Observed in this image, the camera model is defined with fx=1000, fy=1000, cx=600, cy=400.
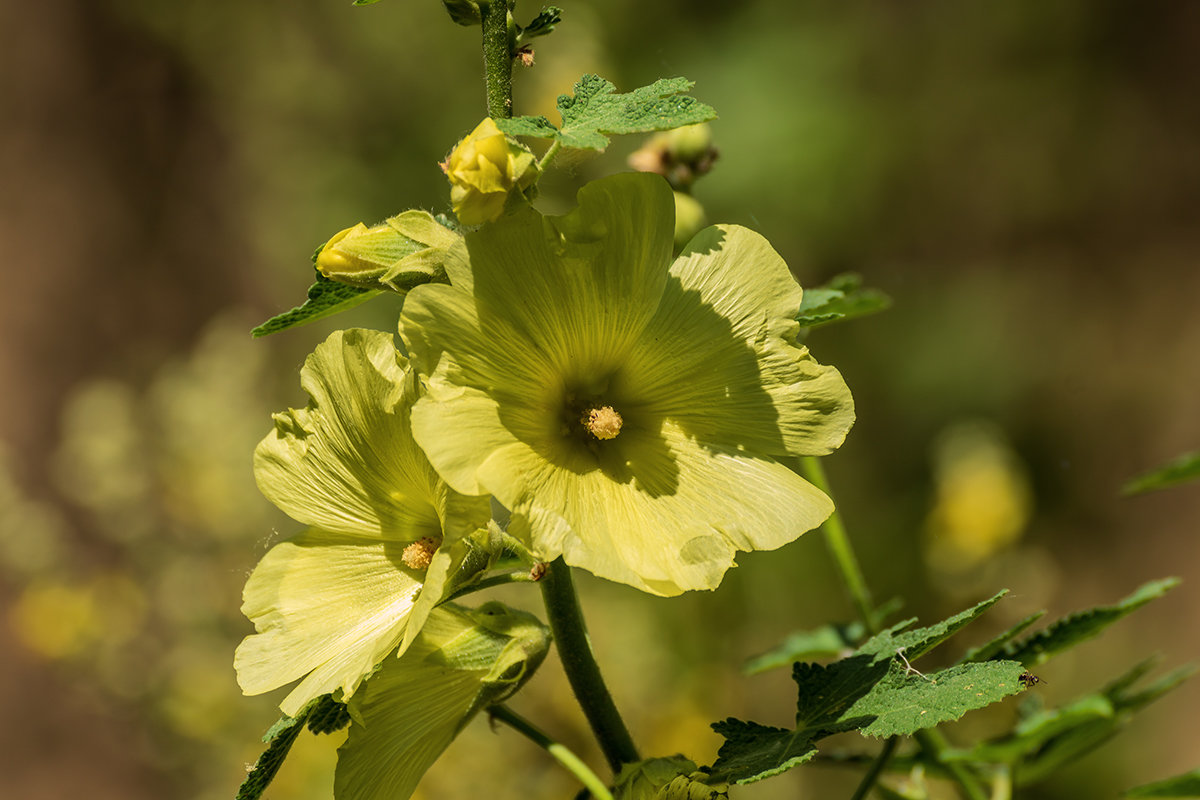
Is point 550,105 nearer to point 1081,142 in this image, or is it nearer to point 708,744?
point 708,744

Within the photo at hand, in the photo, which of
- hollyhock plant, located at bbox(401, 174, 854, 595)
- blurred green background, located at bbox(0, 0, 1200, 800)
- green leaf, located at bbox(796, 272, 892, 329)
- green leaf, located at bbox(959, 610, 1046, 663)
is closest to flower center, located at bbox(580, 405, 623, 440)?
hollyhock plant, located at bbox(401, 174, 854, 595)

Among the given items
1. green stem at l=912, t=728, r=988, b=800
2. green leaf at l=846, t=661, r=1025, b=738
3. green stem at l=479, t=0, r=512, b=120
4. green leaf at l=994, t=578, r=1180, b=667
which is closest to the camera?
green leaf at l=846, t=661, r=1025, b=738

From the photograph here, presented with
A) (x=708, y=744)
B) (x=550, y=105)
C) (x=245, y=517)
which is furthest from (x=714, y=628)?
(x=550, y=105)

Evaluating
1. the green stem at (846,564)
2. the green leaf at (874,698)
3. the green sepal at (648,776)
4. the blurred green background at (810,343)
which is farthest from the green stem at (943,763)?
the blurred green background at (810,343)

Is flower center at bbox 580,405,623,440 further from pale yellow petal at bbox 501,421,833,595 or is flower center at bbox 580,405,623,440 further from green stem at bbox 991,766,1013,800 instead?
green stem at bbox 991,766,1013,800

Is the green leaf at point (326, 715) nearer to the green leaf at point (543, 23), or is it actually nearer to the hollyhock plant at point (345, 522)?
the hollyhock plant at point (345, 522)

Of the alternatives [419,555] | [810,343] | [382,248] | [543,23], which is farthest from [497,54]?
[810,343]
